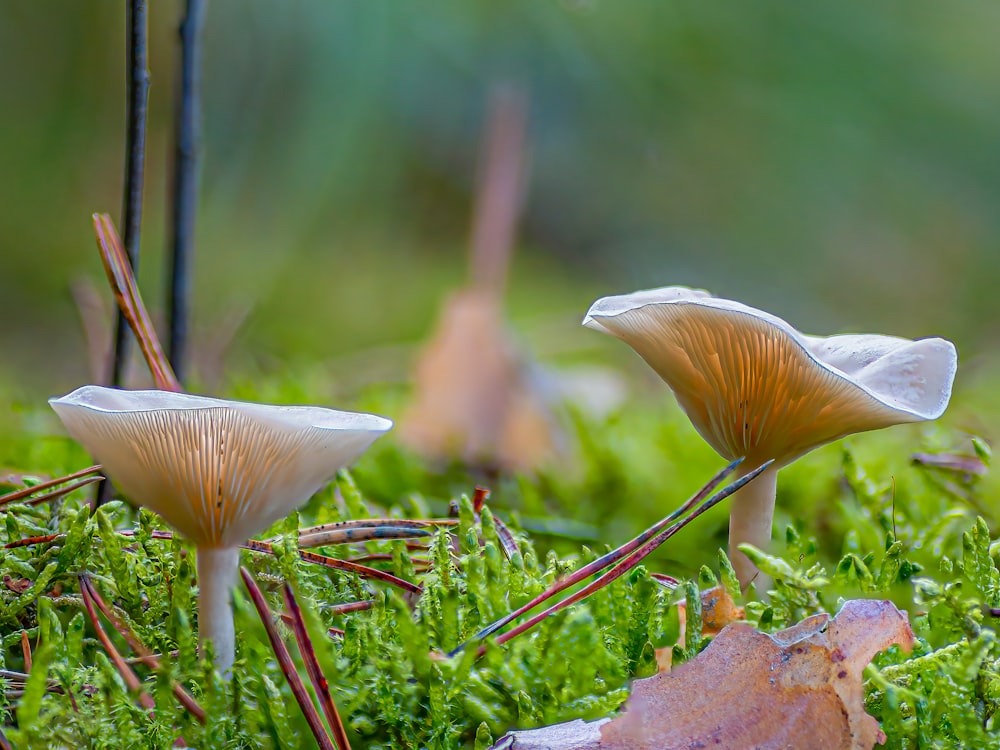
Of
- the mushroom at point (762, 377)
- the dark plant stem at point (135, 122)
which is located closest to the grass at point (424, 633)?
the mushroom at point (762, 377)

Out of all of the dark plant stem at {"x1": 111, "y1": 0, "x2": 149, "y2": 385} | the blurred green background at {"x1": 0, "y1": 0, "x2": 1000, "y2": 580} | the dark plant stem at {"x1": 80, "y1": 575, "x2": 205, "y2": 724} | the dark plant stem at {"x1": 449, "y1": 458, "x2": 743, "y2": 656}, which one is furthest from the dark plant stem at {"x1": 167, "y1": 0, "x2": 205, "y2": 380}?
the blurred green background at {"x1": 0, "y1": 0, "x2": 1000, "y2": 580}

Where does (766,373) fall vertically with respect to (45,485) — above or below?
above

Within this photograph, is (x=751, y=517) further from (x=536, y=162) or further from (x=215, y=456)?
(x=536, y=162)

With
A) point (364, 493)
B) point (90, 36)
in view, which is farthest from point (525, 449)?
point (90, 36)

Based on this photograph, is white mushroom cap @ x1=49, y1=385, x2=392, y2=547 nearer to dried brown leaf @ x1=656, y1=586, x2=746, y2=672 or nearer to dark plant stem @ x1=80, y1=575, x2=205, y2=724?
dark plant stem @ x1=80, y1=575, x2=205, y2=724

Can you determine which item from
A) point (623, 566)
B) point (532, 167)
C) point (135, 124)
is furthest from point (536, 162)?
point (623, 566)

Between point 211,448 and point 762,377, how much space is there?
48 cm

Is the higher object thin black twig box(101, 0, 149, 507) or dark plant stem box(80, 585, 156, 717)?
thin black twig box(101, 0, 149, 507)

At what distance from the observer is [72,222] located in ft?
14.8

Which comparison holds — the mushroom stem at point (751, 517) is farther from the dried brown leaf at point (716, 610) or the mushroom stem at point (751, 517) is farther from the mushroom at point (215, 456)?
the mushroom at point (215, 456)

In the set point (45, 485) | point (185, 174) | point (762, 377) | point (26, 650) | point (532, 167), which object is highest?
point (532, 167)

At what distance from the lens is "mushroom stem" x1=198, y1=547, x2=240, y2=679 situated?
0.70 m

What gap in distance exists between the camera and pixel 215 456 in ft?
2.20

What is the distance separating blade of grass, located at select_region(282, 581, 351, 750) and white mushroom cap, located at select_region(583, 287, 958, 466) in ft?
1.13
